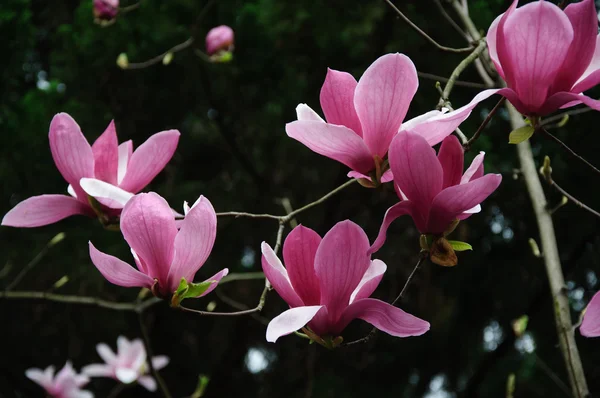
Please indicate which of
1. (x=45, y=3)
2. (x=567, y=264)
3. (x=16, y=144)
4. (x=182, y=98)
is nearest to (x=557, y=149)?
(x=567, y=264)

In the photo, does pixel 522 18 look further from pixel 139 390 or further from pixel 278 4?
pixel 139 390

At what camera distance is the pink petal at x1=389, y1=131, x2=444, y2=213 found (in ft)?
1.64

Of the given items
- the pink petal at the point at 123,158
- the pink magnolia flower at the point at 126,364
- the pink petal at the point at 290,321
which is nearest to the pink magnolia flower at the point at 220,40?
the pink magnolia flower at the point at 126,364

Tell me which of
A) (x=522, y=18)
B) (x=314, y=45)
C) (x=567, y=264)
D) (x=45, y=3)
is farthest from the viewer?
(x=45, y=3)

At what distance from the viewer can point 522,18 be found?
19.5 inches

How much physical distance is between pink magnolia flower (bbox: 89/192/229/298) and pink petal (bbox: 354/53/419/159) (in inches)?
6.3

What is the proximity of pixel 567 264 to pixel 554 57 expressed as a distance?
157 cm

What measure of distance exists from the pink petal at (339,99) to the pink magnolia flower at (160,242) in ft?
0.44

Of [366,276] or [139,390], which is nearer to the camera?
[366,276]

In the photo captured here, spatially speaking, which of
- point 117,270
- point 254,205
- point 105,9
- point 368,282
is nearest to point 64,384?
point 254,205

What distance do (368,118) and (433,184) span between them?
0.08m

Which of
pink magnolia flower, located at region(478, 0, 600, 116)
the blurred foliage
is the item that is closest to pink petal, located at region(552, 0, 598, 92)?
pink magnolia flower, located at region(478, 0, 600, 116)

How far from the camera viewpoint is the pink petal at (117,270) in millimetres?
582

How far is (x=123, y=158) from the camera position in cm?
78
